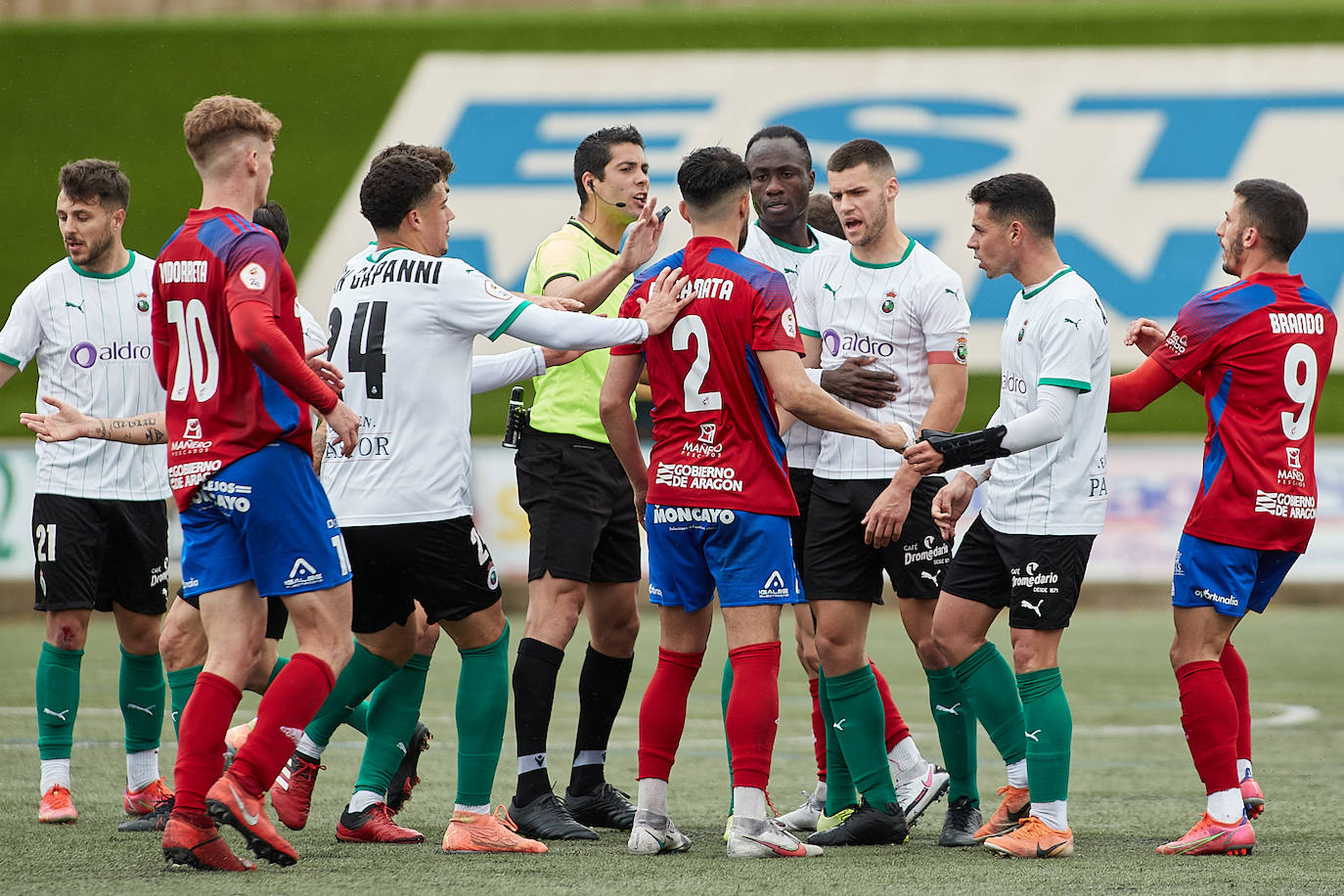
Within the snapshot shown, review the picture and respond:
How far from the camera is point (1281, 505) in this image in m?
5.47

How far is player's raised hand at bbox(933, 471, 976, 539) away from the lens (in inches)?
216

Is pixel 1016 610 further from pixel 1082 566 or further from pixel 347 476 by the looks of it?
pixel 347 476

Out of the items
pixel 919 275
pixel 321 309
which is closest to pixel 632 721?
pixel 919 275

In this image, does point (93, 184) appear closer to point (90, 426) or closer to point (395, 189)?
point (90, 426)

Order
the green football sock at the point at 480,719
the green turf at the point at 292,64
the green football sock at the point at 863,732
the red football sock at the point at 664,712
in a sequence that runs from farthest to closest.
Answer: the green turf at the point at 292,64 < the green football sock at the point at 863,732 < the green football sock at the point at 480,719 < the red football sock at the point at 664,712

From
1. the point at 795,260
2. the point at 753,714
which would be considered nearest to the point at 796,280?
the point at 795,260

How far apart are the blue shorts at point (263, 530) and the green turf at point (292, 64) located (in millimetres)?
13995

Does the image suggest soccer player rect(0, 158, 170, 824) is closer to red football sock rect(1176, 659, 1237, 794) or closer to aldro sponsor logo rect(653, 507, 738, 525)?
aldro sponsor logo rect(653, 507, 738, 525)

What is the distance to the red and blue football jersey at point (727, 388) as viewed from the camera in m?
5.25

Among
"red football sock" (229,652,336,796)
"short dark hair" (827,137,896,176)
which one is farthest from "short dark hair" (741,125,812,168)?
"red football sock" (229,652,336,796)

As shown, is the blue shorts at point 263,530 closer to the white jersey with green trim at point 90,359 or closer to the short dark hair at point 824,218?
the white jersey with green trim at point 90,359

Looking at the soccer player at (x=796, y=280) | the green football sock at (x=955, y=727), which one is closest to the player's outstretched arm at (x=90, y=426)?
the soccer player at (x=796, y=280)

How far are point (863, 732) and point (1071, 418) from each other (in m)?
1.33

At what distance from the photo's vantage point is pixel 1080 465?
17.8 feet
